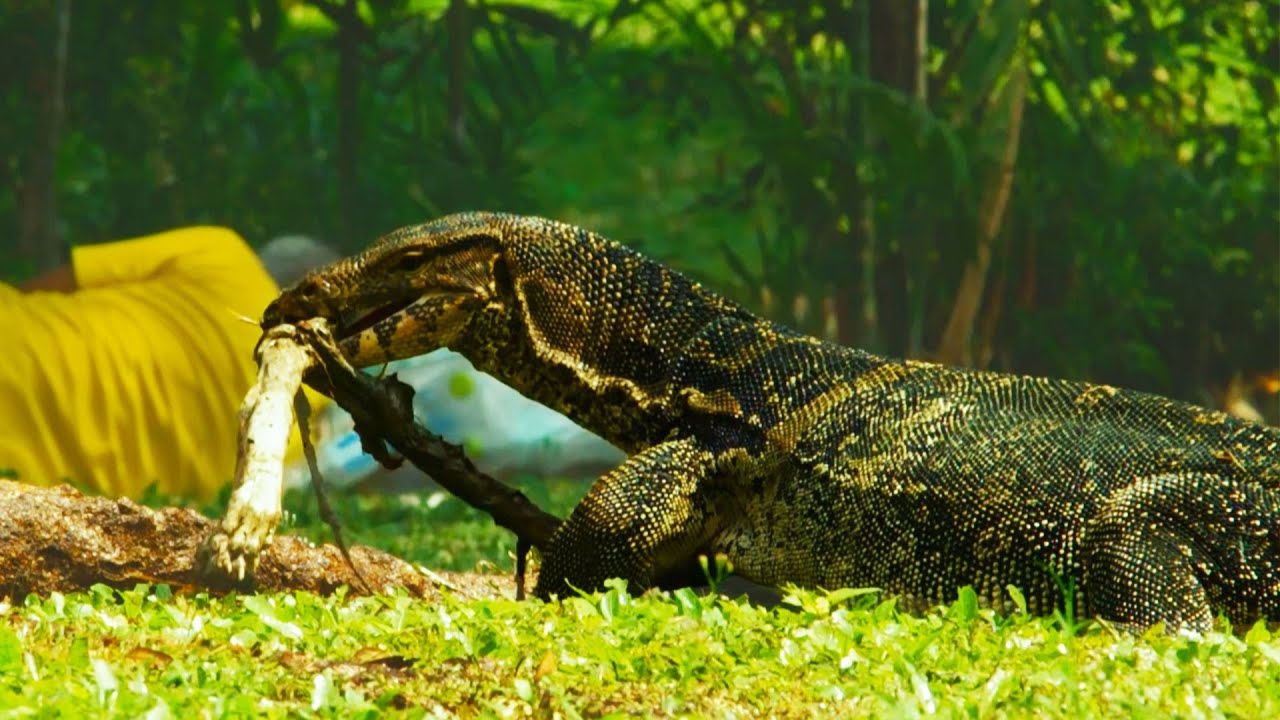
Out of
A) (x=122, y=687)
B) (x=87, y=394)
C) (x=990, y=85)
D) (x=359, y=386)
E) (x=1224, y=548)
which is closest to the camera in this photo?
(x=122, y=687)

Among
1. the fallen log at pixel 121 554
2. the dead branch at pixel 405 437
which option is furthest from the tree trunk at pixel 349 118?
the dead branch at pixel 405 437

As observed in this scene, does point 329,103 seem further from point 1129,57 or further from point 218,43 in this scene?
point 1129,57

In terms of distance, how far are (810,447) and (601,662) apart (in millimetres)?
1368

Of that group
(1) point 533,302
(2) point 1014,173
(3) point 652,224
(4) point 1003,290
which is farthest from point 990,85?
(1) point 533,302

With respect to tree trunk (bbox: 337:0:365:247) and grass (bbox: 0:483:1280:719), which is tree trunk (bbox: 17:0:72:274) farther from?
grass (bbox: 0:483:1280:719)

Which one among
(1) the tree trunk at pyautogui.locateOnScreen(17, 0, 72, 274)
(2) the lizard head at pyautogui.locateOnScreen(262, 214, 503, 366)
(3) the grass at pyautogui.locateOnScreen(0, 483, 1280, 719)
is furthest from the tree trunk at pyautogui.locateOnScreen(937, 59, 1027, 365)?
(3) the grass at pyautogui.locateOnScreen(0, 483, 1280, 719)

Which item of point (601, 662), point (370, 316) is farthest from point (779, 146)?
point (601, 662)

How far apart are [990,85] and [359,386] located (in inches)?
272

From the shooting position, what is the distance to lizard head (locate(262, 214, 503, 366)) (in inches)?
167

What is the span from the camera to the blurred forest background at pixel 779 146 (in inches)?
410

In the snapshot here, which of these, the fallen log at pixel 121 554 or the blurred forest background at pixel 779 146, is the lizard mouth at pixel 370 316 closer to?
the fallen log at pixel 121 554

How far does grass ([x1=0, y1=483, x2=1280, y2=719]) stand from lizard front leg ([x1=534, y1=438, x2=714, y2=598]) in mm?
641

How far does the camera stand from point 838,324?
1049 cm

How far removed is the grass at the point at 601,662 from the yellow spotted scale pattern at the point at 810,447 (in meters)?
0.28
